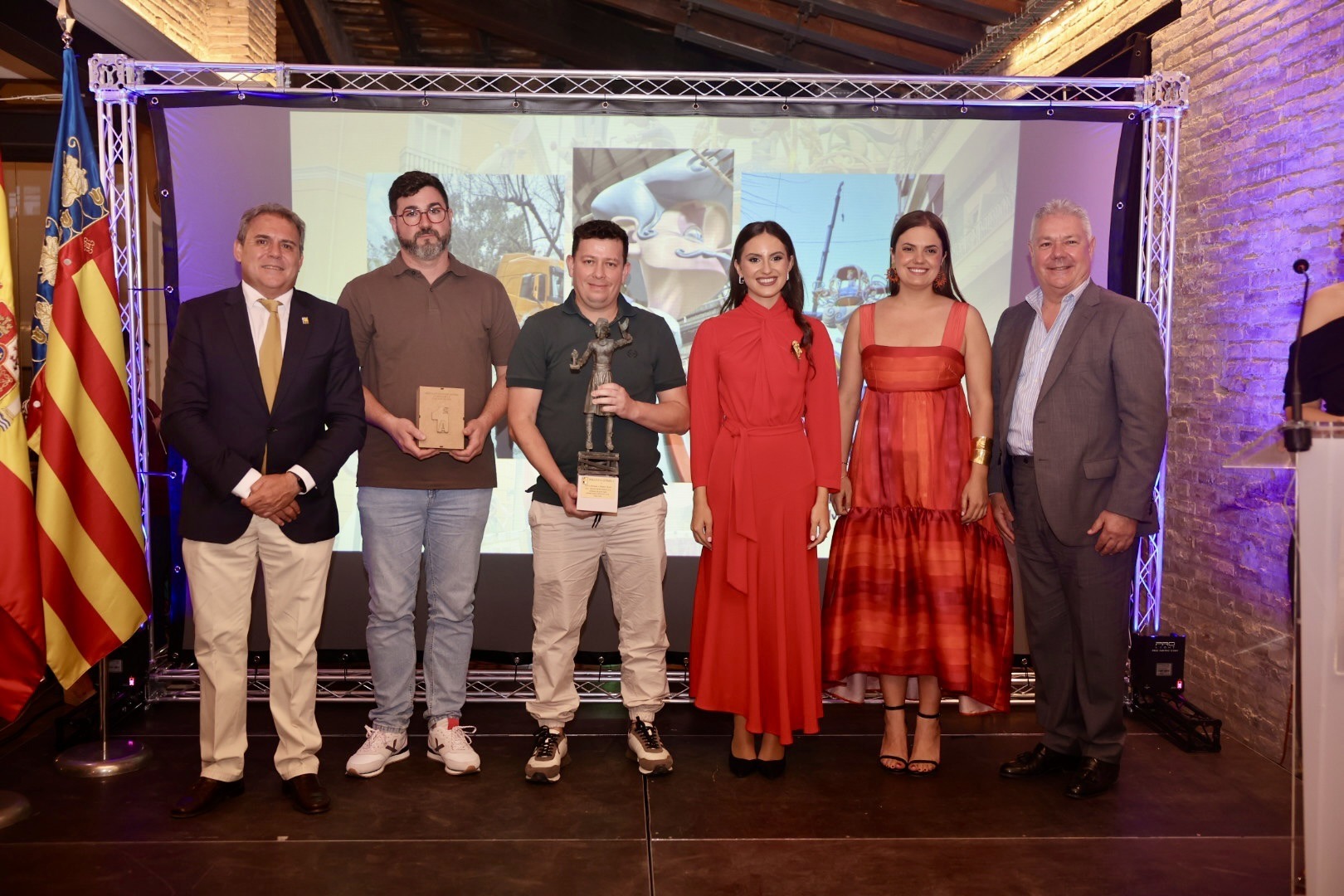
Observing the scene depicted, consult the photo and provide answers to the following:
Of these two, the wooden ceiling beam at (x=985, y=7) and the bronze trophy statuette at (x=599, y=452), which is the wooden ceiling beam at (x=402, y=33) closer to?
the wooden ceiling beam at (x=985, y=7)

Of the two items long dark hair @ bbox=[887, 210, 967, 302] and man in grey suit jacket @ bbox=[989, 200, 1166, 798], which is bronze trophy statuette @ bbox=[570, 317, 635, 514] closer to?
long dark hair @ bbox=[887, 210, 967, 302]

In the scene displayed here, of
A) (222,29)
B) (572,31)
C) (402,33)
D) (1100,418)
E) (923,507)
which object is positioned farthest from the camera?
(402,33)

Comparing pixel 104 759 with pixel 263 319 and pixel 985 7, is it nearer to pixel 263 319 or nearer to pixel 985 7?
pixel 263 319

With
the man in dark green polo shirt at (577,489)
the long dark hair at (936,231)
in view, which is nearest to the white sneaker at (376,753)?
the man in dark green polo shirt at (577,489)

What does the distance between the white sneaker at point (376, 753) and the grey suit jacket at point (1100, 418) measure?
2469 millimetres

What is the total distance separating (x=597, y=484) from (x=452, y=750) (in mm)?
1188

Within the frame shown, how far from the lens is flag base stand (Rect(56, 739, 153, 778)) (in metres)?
3.65

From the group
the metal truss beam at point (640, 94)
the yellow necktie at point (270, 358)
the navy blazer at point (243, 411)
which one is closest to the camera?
the navy blazer at point (243, 411)

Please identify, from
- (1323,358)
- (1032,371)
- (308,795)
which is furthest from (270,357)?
(1323,358)

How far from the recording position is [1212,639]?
445 cm

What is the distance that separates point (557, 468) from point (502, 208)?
174 centimetres

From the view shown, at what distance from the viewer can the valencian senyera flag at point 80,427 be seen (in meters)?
3.51

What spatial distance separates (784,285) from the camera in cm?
350

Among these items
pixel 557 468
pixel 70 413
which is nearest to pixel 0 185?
pixel 70 413
